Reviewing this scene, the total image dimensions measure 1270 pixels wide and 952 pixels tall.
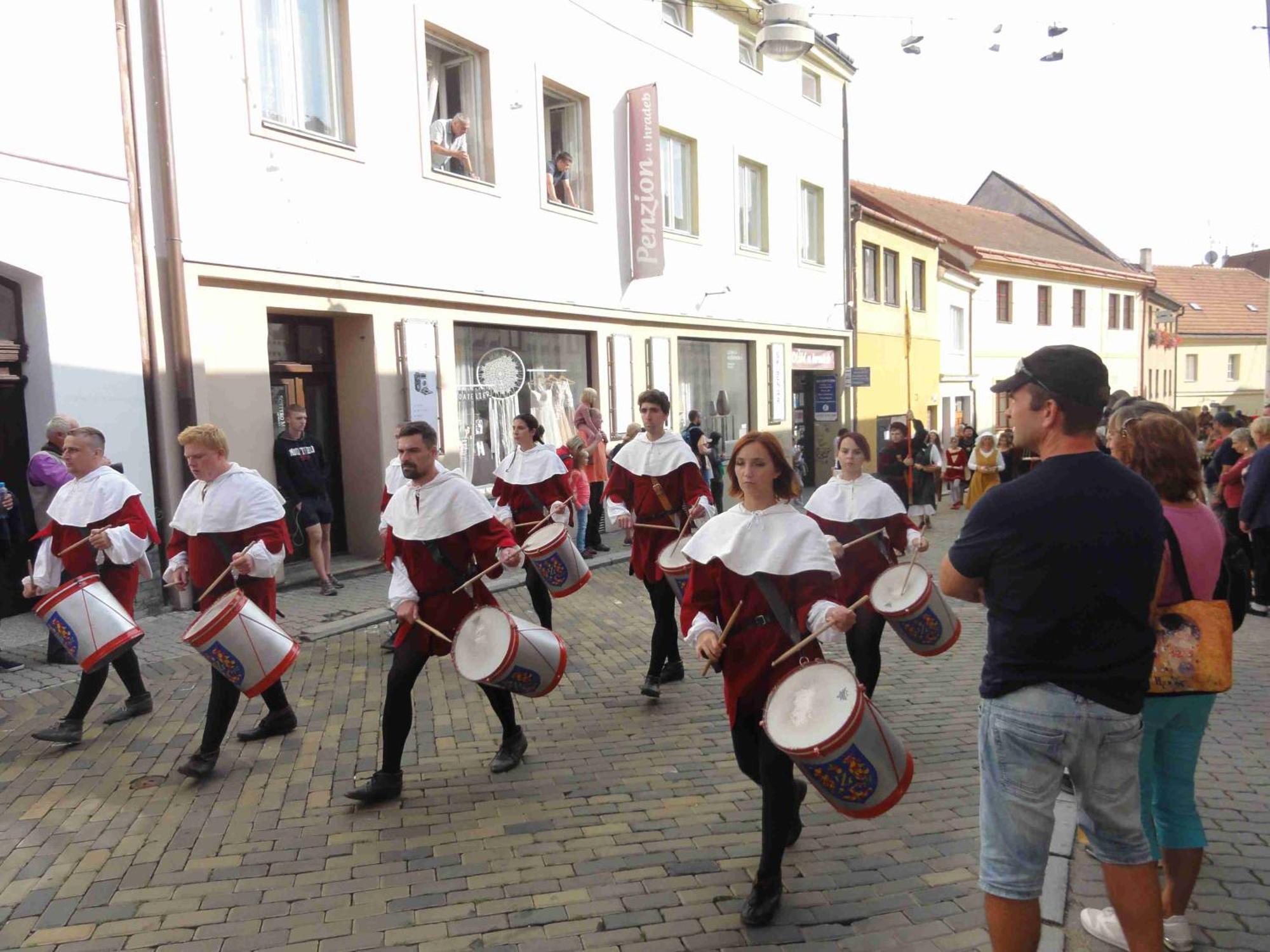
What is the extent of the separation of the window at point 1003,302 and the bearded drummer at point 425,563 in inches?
1243

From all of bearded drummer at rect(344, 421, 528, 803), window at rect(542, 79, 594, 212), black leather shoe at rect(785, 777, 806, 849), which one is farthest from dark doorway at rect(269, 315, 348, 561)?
black leather shoe at rect(785, 777, 806, 849)

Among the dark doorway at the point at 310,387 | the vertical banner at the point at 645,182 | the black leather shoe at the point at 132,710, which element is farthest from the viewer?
the vertical banner at the point at 645,182

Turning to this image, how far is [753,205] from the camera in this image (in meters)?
19.0

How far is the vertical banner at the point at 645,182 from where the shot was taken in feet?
47.7

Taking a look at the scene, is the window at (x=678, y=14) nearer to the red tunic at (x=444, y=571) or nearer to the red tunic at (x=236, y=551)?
the red tunic at (x=236, y=551)

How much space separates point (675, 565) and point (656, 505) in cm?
85

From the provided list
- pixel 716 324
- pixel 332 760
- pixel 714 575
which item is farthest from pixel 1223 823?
pixel 716 324

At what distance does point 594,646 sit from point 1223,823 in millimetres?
4575

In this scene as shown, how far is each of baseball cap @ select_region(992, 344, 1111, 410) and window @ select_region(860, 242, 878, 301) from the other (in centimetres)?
2145

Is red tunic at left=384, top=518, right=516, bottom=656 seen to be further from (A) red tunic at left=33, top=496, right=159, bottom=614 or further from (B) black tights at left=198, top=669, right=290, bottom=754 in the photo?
(A) red tunic at left=33, top=496, right=159, bottom=614

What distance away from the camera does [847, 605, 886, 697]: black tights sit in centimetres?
536

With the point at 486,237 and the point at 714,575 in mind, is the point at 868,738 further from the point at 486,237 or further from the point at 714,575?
the point at 486,237

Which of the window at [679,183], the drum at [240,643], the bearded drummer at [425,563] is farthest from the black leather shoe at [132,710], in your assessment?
the window at [679,183]

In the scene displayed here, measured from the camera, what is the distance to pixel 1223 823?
4203mm
